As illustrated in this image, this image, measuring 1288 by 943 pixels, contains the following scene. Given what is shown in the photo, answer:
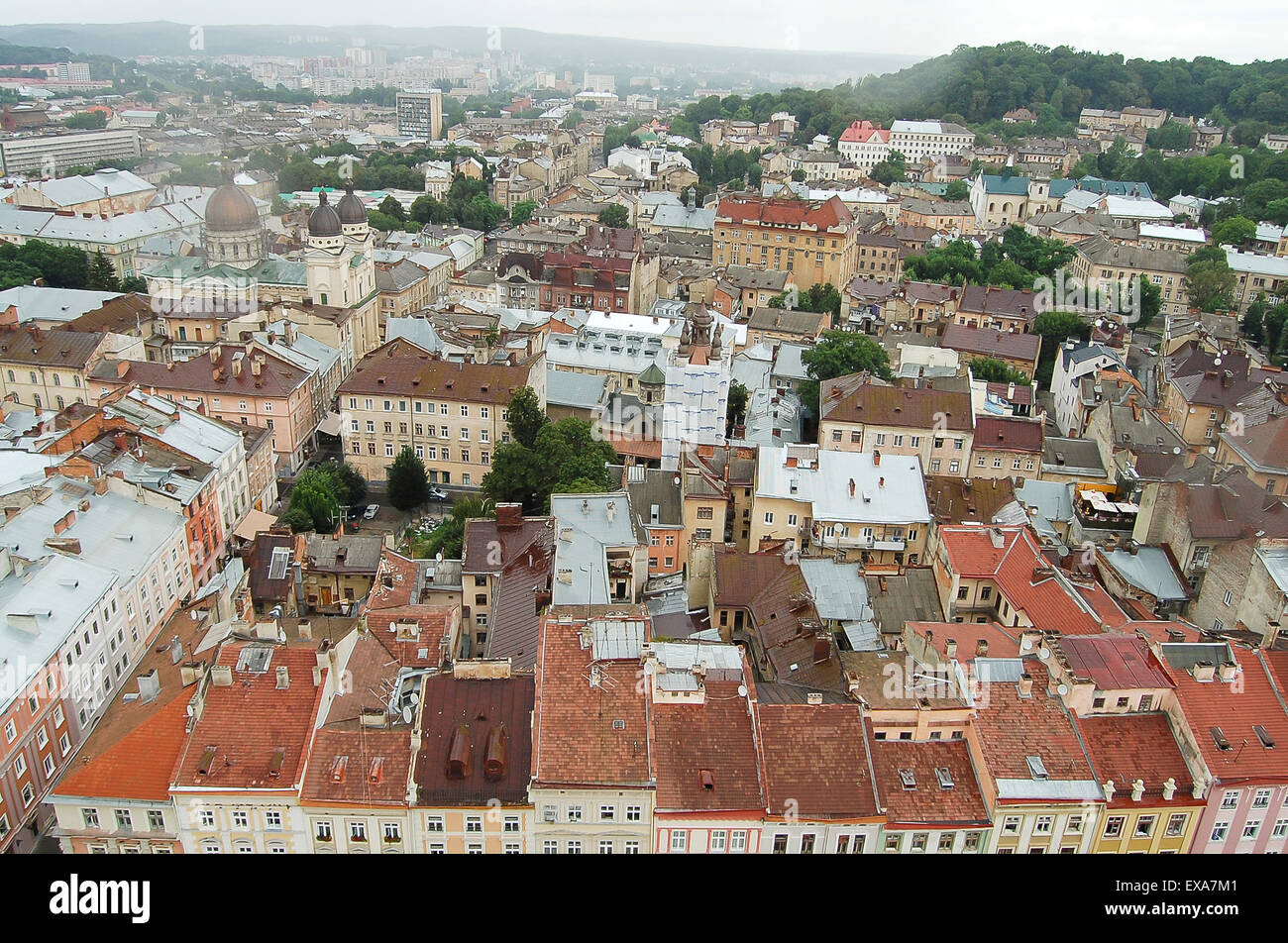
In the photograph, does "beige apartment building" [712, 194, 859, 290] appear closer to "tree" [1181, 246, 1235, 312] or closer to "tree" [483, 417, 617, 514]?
"tree" [1181, 246, 1235, 312]

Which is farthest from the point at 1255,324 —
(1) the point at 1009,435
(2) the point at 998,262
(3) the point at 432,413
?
(3) the point at 432,413

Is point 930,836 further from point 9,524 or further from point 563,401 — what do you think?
point 563,401

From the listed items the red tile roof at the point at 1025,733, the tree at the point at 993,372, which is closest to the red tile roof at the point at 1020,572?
the red tile roof at the point at 1025,733

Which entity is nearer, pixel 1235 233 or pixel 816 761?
pixel 816 761

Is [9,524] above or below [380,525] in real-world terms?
above

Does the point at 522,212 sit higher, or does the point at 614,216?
the point at 614,216

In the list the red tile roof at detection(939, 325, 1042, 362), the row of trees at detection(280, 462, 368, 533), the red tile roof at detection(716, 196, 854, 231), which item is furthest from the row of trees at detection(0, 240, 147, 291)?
the red tile roof at detection(939, 325, 1042, 362)

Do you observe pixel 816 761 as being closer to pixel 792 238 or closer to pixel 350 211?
pixel 350 211
